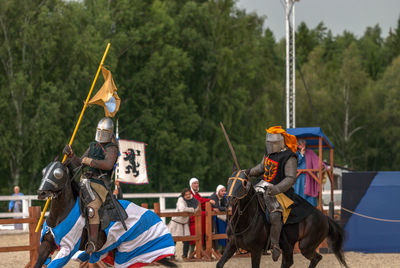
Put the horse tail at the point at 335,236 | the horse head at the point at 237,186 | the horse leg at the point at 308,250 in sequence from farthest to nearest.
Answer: the horse tail at the point at 335,236, the horse leg at the point at 308,250, the horse head at the point at 237,186

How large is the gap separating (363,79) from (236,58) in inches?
723

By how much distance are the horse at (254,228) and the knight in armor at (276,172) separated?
135 millimetres

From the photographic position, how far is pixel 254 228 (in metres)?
8.48

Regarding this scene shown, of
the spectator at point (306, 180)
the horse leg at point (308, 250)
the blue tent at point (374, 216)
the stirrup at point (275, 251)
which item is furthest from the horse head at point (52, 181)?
the blue tent at point (374, 216)

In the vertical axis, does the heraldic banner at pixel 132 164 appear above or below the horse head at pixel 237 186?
below

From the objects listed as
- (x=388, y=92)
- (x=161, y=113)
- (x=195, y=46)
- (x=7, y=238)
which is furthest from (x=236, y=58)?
(x=7, y=238)

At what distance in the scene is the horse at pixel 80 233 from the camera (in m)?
7.02

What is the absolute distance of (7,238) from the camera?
17.0m

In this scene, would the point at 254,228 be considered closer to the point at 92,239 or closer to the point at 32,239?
the point at 92,239

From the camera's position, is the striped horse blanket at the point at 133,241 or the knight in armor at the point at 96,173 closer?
the knight in armor at the point at 96,173

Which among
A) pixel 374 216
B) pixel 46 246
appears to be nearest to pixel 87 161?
pixel 46 246

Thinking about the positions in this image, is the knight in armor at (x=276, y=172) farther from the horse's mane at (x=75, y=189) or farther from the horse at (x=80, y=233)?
the horse's mane at (x=75, y=189)

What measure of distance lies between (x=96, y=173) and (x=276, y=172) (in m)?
2.44

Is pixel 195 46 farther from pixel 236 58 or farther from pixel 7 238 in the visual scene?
pixel 7 238
